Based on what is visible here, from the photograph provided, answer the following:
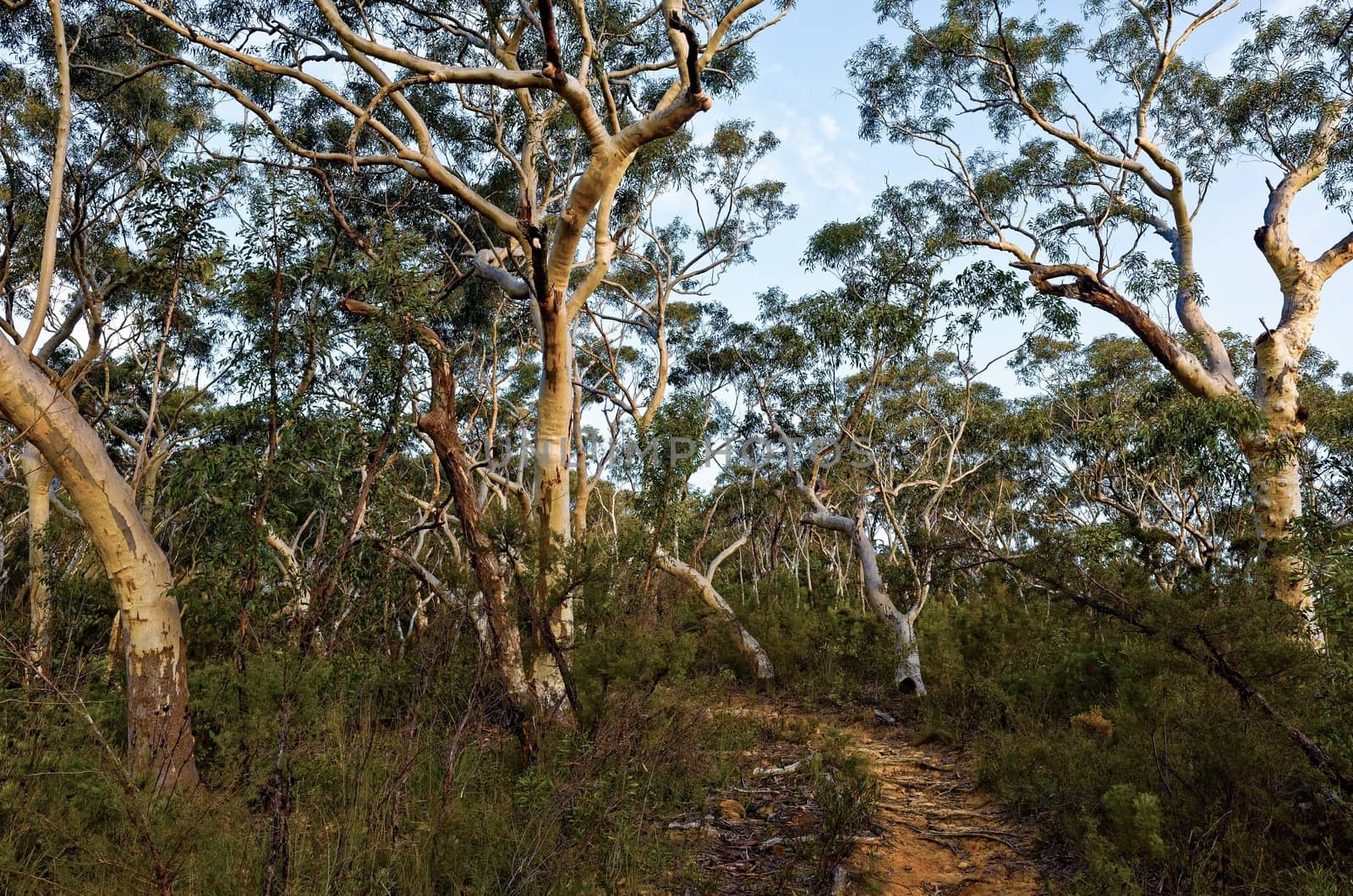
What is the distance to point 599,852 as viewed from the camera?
139 inches

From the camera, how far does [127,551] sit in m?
4.80

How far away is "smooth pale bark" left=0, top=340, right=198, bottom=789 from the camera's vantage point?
4.43 metres

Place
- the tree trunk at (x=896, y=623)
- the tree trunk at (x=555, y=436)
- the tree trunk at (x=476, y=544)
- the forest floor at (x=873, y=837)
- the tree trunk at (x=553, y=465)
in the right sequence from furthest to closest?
the tree trunk at (x=896, y=623) < the tree trunk at (x=555, y=436) < the tree trunk at (x=553, y=465) < the tree trunk at (x=476, y=544) < the forest floor at (x=873, y=837)

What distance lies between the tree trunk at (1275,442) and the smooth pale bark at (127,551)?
9.52 meters

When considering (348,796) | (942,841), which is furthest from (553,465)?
(942,841)

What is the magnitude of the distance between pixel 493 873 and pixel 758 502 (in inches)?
709

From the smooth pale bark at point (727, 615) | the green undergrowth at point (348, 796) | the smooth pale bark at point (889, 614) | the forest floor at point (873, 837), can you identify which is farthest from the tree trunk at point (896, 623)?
the green undergrowth at point (348, 796)

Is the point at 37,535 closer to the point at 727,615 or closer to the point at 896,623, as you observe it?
the point at 727,615

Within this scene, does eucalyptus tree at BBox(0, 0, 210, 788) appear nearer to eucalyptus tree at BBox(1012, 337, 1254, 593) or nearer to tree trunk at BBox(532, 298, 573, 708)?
tree trunk at BBox(532, 298, 573, 708)

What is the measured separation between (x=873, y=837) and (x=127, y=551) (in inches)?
188

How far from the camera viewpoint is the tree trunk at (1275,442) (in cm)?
825

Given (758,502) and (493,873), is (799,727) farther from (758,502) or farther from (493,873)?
(758,502)

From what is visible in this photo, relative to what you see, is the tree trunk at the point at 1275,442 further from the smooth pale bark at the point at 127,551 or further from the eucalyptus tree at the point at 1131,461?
the smooth pale bark at the point at 127,551

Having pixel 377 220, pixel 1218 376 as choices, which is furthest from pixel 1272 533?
pixel 377 220
